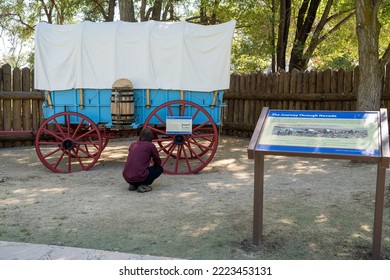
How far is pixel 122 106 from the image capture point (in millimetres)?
8047

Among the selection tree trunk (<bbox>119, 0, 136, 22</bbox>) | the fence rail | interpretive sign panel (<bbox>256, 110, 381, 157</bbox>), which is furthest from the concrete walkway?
tree trunk (<bbox>119, 0, 136, 22</bbox>)

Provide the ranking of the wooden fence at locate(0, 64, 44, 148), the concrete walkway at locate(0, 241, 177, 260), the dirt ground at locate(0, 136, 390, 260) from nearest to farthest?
the concrete walkway at locate(0, 241, 177, 260)
the dirt ground at locate(0, 136, 390, 260)
the wooden fence at locate(0, 64, 44, 148)

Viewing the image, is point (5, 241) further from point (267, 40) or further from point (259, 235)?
point (267, 40)

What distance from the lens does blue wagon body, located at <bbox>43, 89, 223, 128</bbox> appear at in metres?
8.49

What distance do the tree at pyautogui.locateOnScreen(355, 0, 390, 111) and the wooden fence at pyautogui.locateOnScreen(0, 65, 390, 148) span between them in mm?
2013

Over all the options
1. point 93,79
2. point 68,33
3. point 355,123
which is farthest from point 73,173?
point 355,123

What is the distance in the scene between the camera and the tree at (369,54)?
28.6 ft

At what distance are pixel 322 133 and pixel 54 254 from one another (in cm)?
278

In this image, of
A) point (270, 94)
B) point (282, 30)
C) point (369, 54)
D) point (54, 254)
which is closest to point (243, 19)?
point (282, 30)

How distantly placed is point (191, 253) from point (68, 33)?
19.8ft

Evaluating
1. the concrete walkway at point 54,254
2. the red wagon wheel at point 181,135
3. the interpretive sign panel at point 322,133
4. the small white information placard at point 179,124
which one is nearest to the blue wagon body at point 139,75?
the red wagon wheel at point 181,135

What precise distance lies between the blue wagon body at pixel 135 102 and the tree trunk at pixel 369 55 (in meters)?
3.04

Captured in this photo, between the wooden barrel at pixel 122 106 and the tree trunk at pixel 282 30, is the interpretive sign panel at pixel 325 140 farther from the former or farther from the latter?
the tree trunk at pixel 282 30

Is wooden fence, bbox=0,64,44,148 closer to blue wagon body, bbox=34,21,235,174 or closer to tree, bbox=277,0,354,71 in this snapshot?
blue wagon body, bbox=34,21,235,174
